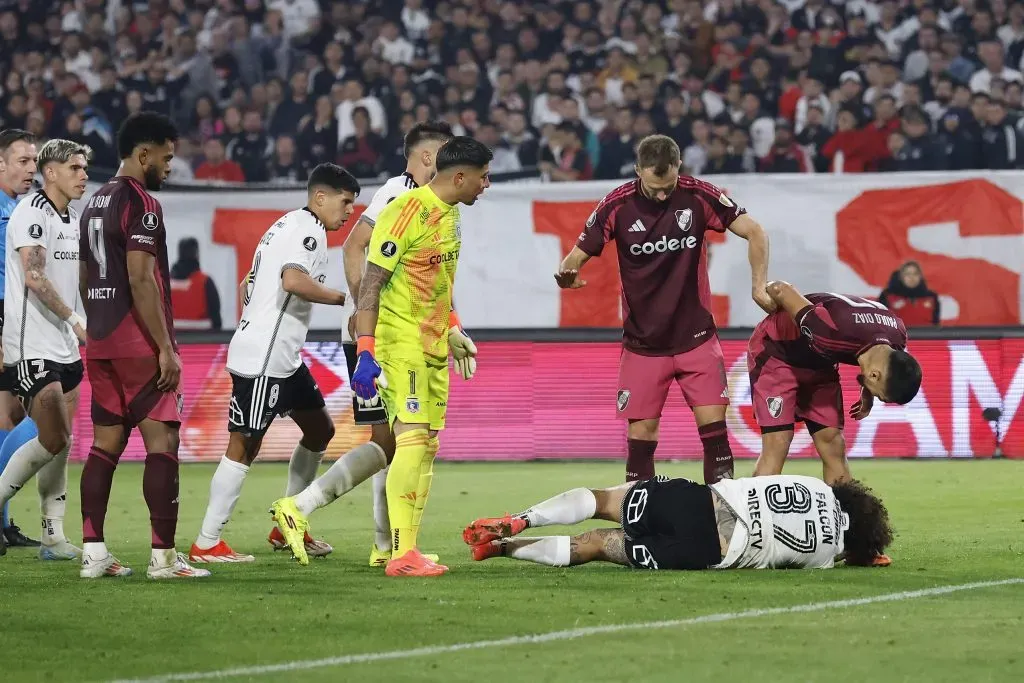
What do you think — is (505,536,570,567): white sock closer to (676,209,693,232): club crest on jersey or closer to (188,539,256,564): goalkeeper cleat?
(188,539,256,564): goalkeeper cleat

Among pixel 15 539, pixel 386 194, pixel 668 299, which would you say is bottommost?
pixel 15 539

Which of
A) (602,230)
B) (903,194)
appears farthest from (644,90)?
(602,230)

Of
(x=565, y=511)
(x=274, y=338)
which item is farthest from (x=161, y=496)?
(x=565, y=511)

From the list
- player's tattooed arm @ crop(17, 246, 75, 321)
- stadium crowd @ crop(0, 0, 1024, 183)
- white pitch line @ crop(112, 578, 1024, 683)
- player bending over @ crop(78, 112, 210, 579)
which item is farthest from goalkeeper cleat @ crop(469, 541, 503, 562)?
stadium crowd @ crop(0, 0, 1024, 183)

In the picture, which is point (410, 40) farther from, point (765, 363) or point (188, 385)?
point (765, 363)

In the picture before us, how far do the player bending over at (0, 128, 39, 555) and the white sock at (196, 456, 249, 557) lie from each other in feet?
5.62

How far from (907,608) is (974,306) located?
9.78 meters

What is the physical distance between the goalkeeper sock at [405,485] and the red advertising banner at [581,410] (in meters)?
7.48

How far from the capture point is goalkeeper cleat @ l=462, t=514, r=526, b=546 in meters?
7.62

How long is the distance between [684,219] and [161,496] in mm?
3335

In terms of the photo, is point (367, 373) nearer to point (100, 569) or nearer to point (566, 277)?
point (100, 569)

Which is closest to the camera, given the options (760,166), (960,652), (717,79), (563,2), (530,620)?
(960,652)

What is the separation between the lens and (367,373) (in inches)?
289

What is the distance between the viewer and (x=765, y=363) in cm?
909
